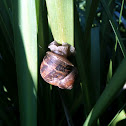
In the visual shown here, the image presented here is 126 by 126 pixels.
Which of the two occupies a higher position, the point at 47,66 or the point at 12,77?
the point at 47,66

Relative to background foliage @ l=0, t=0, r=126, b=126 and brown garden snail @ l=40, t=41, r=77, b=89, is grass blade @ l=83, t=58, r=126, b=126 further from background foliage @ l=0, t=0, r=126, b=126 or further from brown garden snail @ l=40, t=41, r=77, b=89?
→ brown garden snail @ l=40, t=41, r=77, b=89

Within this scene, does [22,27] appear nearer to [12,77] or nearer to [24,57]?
[24,57]

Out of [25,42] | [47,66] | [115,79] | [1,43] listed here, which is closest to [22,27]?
[25,42]


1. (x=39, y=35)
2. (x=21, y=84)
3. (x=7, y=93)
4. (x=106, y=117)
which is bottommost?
(x=106, y=117)

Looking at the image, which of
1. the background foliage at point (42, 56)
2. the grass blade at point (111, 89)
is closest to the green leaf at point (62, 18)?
the background foliage at point (42, 56)

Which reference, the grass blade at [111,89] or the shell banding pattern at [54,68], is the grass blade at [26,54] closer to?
the shell banding pattern at [54,68]

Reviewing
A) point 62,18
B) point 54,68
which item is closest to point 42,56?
point 54,68

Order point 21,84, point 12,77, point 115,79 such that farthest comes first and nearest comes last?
point 12,77, point 21,84, point 115,79

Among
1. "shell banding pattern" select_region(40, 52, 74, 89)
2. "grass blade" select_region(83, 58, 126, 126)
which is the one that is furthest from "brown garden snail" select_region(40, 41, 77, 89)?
"grass blade" select_region(83, 58, 126, 126)
